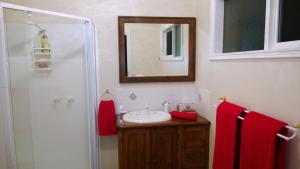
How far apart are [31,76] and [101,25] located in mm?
914

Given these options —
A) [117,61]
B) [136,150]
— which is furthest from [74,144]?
[117,61]

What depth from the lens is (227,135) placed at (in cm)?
164

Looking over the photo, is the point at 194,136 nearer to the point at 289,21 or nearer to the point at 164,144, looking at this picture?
the point at 164,144

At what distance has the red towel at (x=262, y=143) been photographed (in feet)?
3.88

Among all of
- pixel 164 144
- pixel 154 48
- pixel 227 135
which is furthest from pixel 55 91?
pixel 227 135

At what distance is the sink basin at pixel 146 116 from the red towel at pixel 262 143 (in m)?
1.03

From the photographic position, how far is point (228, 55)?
1826 millimetres

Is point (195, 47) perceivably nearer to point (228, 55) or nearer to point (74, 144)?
point (228, 55)

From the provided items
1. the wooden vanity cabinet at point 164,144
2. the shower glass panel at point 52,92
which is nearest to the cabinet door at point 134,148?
the wooden vanity cabinet at point 164,144

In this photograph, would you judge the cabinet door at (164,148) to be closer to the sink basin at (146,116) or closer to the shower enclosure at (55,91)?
the sink basin at (146,116)

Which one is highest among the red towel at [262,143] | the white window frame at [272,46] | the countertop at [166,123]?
the white window frame at [272,46]

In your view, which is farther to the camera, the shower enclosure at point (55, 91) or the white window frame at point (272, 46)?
the shower enclosure at point (55, 91)

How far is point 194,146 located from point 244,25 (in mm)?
1255

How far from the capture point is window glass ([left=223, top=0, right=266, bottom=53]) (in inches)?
61.3
